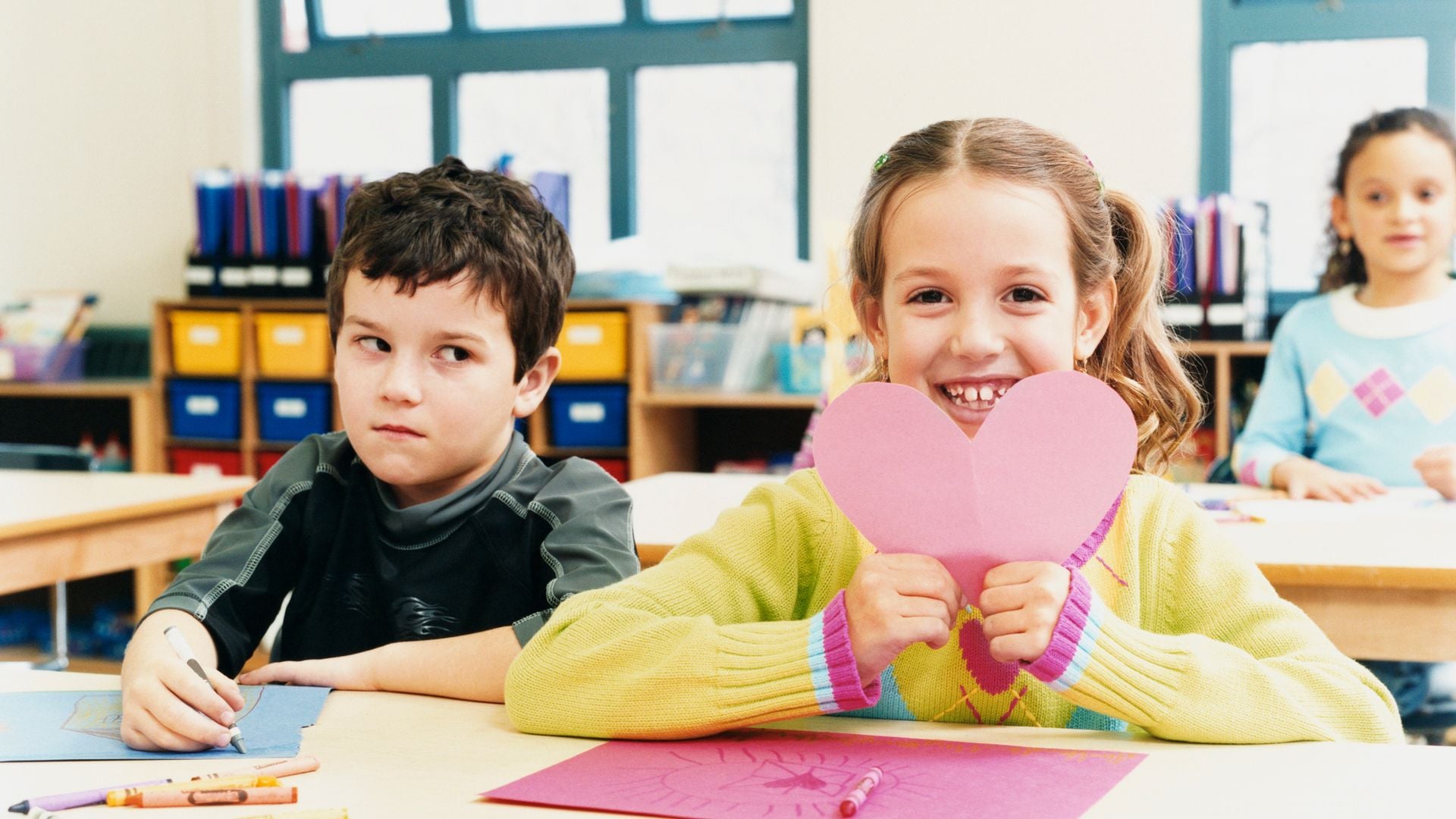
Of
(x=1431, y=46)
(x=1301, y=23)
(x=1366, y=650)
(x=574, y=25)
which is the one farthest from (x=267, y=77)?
(x=1366, y=650)

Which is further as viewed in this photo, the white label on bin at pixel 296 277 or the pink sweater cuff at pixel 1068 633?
the white label on bin at pixel 296 277

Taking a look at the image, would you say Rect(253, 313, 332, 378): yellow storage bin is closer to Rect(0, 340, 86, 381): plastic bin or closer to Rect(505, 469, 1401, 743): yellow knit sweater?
Rect(0, 340, 86, 381): plastic bin

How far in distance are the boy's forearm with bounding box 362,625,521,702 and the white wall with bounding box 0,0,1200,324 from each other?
2.73 metres

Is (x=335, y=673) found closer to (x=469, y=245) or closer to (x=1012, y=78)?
(x=469, y=245)

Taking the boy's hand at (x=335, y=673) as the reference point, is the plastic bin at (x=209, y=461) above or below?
below

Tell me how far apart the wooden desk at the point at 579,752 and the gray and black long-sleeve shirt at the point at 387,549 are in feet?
1.03

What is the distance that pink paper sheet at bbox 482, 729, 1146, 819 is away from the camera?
0.81m

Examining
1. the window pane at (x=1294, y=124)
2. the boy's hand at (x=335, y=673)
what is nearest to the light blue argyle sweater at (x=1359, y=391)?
the window pane at (x=1294, y=124)

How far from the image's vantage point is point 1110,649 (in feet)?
3.06

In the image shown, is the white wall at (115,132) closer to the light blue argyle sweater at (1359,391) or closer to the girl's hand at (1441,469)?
the light blue argyle sweater at (1359,391)

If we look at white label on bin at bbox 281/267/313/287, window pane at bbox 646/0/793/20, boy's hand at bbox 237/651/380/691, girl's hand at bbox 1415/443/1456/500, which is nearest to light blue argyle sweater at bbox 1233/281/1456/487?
girl's hand at bbox 1415/443/1456/500

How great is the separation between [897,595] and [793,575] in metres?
0.28

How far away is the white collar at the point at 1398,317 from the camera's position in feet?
9.11

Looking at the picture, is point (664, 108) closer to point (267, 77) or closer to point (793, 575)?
point (267, 77)
